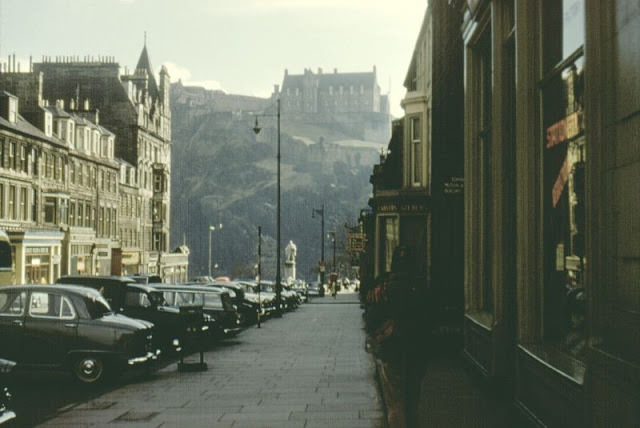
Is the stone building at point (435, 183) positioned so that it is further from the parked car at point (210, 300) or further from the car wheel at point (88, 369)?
the car wheel at point (88, 369)

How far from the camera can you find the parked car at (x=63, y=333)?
571 inches

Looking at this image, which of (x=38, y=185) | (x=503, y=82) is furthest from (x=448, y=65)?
(x=38, y=185)

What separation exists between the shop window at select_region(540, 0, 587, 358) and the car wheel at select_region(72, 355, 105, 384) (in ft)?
26.1

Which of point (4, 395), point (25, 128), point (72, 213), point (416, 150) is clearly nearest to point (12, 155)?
point (25, 128)

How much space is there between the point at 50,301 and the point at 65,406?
9.25 ft

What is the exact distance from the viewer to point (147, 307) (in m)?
20.2

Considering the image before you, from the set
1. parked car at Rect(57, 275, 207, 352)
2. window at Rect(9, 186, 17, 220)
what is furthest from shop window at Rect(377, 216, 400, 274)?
window at Rect(9, 186, 17, 220)

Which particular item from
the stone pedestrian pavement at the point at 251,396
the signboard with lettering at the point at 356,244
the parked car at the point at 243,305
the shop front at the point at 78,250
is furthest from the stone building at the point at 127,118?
the stone pedestrian pavement at the point at 251,396

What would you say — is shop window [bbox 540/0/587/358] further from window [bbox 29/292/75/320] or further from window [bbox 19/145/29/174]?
window [bbox 19/145/29/174]

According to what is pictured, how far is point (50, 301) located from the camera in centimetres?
1484

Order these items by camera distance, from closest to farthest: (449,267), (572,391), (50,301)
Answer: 1. (572,391)
2. (50,301)
3. (449,267)

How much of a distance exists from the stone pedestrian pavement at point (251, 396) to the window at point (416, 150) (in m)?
10.1

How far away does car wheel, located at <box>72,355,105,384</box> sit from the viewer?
48.5 feet

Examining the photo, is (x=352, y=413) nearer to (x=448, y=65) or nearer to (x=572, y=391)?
(x=572, y=391)
